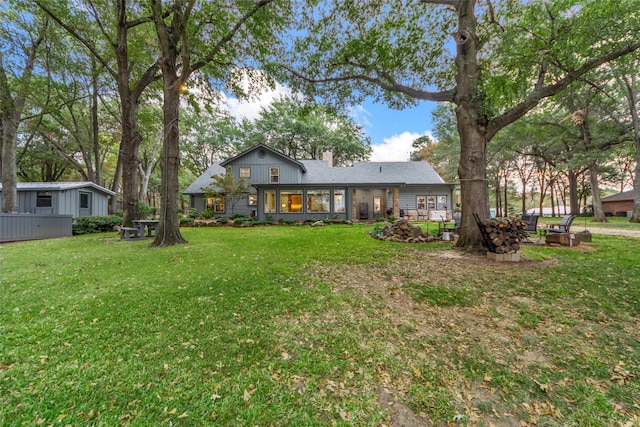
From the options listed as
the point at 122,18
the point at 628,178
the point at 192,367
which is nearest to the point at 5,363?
the point at 192,367

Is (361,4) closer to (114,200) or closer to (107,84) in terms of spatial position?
(107,84)

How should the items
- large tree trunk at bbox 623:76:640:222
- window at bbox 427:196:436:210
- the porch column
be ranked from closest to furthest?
large tree trunk at bbox 623:76:640:222, the porch column, window at bbox 427:196:436:210

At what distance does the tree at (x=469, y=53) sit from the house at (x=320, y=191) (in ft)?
29.0

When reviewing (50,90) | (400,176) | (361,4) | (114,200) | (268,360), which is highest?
(50,90)

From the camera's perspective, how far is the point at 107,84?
52.0 feet

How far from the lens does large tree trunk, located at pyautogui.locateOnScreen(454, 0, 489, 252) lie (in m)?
6.44

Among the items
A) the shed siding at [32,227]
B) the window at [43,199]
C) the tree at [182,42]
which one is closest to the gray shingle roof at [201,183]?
the window at [43,199]

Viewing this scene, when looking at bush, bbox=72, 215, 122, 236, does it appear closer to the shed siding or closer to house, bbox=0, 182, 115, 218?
the shed siding

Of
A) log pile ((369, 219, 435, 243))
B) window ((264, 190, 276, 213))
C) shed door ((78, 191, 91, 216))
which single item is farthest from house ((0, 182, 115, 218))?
log pile ((369, 219, 435, 243))

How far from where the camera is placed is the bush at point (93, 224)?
11.6 metres

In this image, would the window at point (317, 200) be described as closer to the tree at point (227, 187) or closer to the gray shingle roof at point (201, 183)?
the tree at point (227, 187)

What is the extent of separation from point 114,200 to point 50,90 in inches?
300

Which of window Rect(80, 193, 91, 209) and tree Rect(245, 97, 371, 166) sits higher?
tree Rect(245, 97, 371, 166)

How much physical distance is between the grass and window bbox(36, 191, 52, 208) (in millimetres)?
13785
